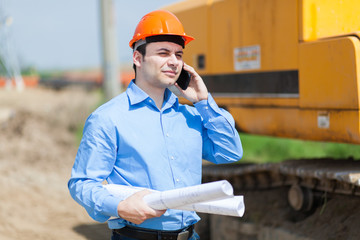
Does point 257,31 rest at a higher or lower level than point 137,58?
higher

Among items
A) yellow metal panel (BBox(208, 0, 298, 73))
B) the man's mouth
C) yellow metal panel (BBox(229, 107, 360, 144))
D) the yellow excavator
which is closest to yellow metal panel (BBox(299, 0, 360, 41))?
the yellow excavator

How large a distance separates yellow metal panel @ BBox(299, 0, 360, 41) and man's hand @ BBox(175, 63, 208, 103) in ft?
6.75

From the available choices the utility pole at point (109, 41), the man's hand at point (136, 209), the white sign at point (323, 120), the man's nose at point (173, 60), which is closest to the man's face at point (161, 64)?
the man's nose at point (173, 60)

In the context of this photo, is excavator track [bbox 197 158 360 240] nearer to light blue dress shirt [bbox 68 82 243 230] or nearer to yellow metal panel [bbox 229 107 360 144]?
yellow metal panel [bbox 229 107 360 144]

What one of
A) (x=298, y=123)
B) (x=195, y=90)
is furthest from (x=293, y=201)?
(x=195, y=90)

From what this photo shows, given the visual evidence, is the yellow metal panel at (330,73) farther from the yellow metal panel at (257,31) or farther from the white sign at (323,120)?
the yellow metal panel at (257,31)

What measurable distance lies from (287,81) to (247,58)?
2.23 feet

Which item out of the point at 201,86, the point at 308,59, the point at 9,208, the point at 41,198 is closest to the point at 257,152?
the point at 41,198

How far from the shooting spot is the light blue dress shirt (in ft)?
8.25

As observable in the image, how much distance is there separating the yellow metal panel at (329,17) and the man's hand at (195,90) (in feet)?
6.75

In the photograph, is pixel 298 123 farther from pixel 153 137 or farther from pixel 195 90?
pixel 153 137

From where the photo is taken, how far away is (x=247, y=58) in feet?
17.8

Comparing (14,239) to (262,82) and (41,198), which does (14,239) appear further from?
(262,82)

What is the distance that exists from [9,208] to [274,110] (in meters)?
4.70
